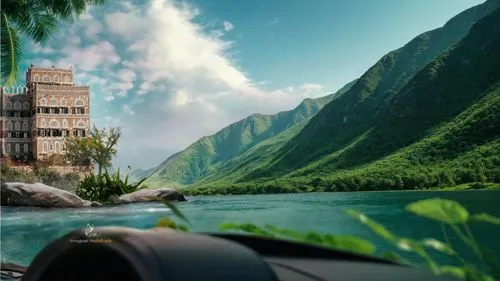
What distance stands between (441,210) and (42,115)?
36813 millimetres

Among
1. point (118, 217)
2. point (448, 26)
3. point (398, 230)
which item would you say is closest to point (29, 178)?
point (118, 217)

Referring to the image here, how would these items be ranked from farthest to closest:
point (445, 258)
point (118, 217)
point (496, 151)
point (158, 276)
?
point (496, 151) < point (118, 217) < point (445, 258) < point (158, 276)

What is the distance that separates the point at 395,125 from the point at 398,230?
4657 centimetres

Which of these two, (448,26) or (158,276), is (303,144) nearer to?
(448,26)

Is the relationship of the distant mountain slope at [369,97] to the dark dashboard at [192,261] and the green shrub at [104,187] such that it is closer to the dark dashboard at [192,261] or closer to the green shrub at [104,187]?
Result: the green shrub at [104,187]

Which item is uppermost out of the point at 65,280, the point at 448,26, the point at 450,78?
the point at 448,26

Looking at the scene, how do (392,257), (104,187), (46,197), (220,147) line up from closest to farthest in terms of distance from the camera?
1. (392,257)
2. (46,197)
3. (104,187)
4. (220,147)

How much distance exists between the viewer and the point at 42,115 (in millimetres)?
35281

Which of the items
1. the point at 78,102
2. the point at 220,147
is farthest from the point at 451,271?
the point at 220,147

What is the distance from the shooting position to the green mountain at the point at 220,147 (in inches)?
1370

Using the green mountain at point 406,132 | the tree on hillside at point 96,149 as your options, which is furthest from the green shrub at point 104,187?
the green mountain at point 406,132

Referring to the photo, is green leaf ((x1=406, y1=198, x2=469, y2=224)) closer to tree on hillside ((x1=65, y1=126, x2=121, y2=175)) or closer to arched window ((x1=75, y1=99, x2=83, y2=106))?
tree on hillside ((x1=65, y1=126, x2=121, y2=175))

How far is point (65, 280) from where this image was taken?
48 centimetres

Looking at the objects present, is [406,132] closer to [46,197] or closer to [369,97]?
[369,97]
